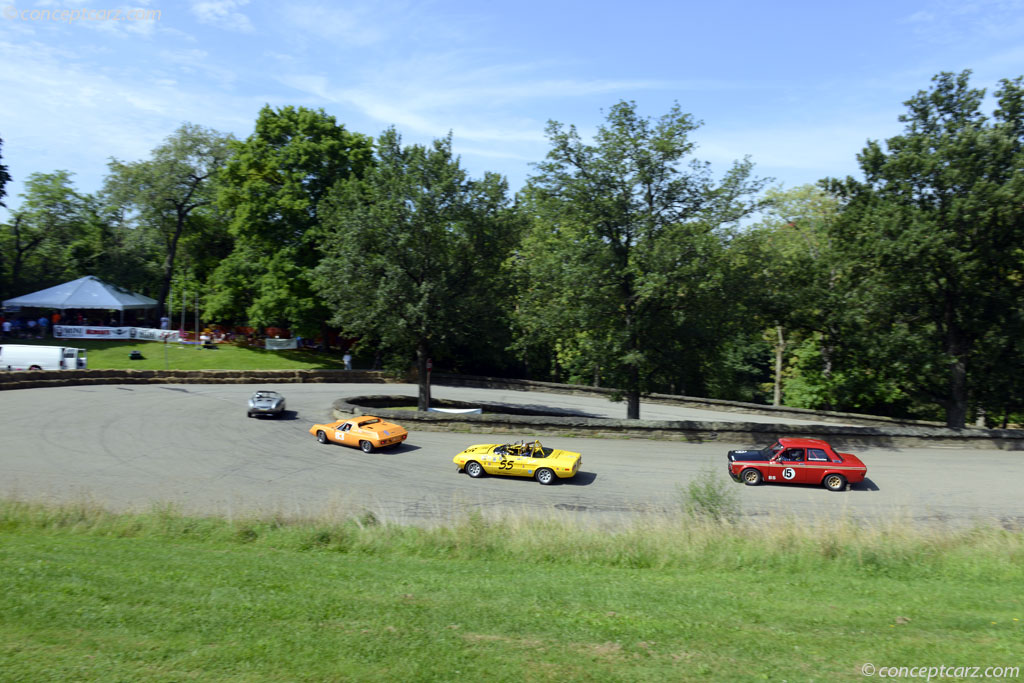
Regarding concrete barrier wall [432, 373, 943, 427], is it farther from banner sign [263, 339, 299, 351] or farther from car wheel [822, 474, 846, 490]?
banner sign [263, 339, 299, 351]

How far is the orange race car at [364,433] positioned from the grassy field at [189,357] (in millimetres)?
23788

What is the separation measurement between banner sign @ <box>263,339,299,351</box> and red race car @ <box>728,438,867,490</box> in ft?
130

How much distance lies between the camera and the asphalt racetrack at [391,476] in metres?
15.6

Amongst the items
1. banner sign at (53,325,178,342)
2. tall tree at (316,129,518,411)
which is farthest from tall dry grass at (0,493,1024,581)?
banner sign at (53,325,178,342)

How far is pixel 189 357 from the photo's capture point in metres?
45.0

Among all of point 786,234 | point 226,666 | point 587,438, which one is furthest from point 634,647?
Answer: point 786,234

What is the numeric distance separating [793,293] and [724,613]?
71.2 ft

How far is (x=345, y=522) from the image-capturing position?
12.9m

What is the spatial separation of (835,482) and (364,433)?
15382mm

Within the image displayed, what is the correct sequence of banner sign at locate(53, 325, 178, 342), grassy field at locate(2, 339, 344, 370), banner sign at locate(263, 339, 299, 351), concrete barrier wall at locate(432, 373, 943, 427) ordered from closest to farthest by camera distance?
concrete barrier wall at locate(432, 373, 943, 427) < grassy field at locate(2, 339, 344, 370) < banner sign at locate(263, 339, 299, 351) < banner sign at locate(53, 325, 178, 342)

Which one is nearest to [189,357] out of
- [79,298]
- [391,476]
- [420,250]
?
[79,298]

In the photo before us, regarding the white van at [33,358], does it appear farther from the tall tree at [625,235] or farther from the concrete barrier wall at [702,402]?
the tall tree at [625,235]

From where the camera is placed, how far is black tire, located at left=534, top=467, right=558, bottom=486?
60.6 feet

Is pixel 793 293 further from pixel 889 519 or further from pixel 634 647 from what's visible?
pixel 634 647
